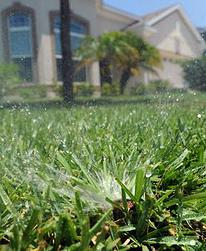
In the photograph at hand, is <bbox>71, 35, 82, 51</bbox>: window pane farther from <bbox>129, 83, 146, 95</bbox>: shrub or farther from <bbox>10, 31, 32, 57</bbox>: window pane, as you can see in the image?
<bbox>10, 31, 32, 57</bbox>: window pane

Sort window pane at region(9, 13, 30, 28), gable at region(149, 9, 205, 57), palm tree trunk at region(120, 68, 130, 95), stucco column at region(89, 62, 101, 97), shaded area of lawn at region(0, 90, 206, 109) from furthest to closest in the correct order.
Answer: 1. gable at region(149, 9, 205, 57)
2. palm tree trunk at region(120, 68, 130, 95)
3. stucco column at region(89, 62, 101, 97)
4. shaded area of lawn at region(0, 90, 206, 109)
5. window pane at region(9, 13, 30, 28)

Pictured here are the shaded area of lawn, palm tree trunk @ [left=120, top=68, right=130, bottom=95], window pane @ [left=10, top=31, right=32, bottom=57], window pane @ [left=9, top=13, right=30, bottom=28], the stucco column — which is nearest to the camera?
window pane @ [left=10, top=31, right=32, bottom=57]

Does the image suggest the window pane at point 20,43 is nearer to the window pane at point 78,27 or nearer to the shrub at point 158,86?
the window pane at point 78,27

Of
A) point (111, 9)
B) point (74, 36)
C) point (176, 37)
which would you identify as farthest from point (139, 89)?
point (176, 37)

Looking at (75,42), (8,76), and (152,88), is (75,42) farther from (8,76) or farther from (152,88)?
(8,76)

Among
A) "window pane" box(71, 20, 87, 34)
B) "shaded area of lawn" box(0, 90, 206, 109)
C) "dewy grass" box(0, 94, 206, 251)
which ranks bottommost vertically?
"dewy grass" box(0, 94, 206, 251)

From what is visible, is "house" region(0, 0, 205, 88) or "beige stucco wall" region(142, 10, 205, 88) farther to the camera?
"beige stucco wall" region(142, 10, 205, 88)

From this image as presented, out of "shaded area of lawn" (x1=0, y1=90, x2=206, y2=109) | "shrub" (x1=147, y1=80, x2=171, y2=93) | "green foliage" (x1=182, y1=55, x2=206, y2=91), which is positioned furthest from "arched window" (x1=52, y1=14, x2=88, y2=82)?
"green foliage" (x1=182, y1=55, x2=206, y2=91)

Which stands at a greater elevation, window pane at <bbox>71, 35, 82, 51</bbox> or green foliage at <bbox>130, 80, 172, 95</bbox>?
window pane at <bbox>71, 35, 82, 51</bbox>
